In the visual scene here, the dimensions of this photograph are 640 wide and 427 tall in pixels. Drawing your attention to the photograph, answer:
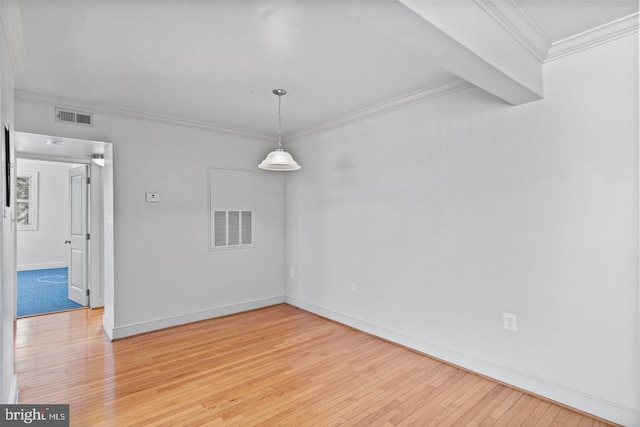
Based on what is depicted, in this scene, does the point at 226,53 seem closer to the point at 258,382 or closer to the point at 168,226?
the point at 168,226

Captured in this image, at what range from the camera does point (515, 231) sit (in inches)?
103

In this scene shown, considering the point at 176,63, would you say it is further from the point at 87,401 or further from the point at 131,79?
the point at 87,401

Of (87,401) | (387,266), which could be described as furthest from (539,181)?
(87,401)

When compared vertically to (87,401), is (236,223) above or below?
above

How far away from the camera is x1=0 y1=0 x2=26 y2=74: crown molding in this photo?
189 cm

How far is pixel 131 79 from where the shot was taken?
9.68 ft

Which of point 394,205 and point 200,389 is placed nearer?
point 200,389

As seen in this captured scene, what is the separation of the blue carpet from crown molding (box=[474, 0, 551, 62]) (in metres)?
6.19

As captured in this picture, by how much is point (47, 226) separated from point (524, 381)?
33.8 ft

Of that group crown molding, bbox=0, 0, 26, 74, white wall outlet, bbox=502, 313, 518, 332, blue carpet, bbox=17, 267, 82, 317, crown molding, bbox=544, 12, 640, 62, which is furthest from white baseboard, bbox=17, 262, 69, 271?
crown molding, bbox=544, 12, 640, 62

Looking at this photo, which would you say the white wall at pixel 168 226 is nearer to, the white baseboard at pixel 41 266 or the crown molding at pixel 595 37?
the crown molding at pixel 595 37

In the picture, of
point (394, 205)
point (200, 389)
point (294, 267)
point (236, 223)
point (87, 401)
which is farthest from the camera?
point (294, 267)

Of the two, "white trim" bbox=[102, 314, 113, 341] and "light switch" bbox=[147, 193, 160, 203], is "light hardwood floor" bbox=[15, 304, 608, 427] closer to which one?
"white trim" bbox=[102, 314, 113, 341]

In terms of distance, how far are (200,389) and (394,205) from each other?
98.5 inches
